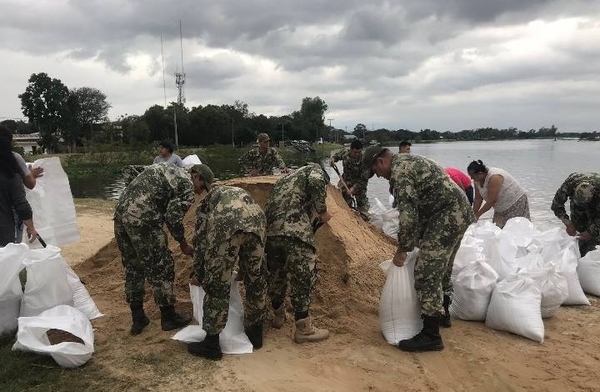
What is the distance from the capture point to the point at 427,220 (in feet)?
12.8

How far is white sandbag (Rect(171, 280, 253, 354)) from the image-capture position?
3.73 meters

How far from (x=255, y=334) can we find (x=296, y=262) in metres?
0.65

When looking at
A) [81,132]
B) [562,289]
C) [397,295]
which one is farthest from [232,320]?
[81,132]

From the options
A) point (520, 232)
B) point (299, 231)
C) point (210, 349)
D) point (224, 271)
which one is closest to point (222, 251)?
point (224, 271)

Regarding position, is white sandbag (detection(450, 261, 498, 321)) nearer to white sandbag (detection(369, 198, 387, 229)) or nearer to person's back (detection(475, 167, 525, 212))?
person's back (detection(475, 167, 525, 212))

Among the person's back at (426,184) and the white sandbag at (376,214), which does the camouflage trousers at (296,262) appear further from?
the white sandbag at (376,214)

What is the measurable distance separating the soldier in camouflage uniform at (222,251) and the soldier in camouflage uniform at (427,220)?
1.06 m

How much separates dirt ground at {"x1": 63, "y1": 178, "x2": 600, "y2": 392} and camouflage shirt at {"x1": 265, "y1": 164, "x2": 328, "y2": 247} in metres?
0.90

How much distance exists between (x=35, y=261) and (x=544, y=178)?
80.8 feet

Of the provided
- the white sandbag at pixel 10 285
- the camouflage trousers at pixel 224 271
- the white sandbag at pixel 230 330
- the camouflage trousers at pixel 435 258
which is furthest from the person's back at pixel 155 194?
the camouflage trousers at pixel 435 258

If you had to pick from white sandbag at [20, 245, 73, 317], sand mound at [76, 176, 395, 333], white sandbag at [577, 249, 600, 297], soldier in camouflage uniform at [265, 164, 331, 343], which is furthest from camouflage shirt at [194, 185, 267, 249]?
white sandbag at [577, 249, 600, 297]

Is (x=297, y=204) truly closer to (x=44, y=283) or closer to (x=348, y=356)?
(x=348, y=356)

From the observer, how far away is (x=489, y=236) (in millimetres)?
5156

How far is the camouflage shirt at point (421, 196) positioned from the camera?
366 centimetres
